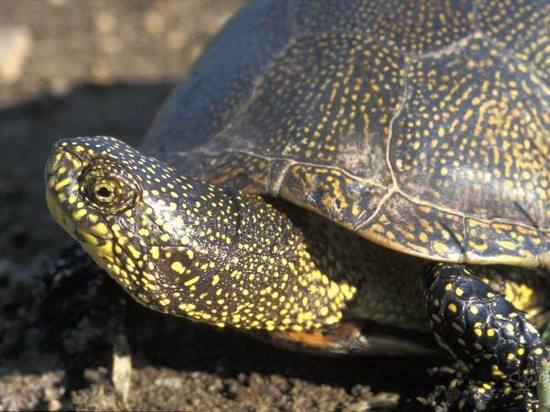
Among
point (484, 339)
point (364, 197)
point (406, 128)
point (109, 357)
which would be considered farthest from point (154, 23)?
point (484, 339)

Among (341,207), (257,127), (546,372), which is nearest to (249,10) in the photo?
(257,127)

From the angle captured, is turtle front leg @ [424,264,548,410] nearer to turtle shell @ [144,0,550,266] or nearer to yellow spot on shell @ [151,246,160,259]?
turtle shell @ [144,0,550,266]

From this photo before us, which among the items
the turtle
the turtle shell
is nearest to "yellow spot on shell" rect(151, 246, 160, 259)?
the turtle

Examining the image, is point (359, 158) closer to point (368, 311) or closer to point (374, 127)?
point (374, 127)

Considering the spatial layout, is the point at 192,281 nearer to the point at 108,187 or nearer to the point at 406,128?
the point at 108,187

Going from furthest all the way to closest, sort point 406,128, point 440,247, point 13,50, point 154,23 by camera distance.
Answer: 1. point 154,23
2. point 13,50
3. point 406,128
4. point 440,247

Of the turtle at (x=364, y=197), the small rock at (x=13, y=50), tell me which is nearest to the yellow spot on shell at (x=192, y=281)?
the turtle at (x=364, y=197)
